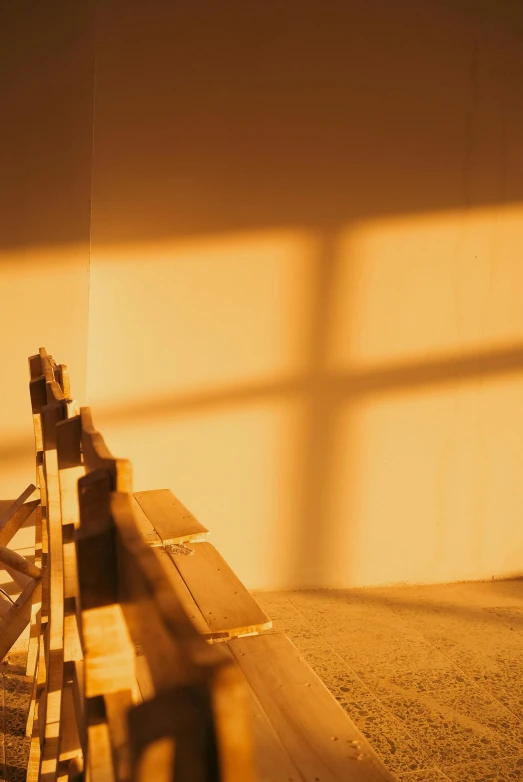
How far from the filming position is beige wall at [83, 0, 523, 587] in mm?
3461

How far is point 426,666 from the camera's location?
318 centimetres

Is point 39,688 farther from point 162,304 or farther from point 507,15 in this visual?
point 507,15

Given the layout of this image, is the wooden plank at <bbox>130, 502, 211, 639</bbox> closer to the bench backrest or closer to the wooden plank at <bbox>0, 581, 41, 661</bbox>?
the bench backrest

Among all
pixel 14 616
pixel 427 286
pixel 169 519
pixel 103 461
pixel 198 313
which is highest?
pixel 427 286

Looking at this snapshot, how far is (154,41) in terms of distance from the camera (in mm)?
3359

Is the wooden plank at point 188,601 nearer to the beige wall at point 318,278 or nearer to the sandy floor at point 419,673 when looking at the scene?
the sandy floor at point 419,673

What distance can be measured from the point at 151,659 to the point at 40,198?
2696 millimetres

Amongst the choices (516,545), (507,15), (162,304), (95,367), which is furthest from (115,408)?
(507,15)

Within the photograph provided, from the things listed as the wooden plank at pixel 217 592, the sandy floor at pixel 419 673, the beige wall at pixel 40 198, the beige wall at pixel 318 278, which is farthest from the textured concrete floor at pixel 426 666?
the beige wall at pixel 40 198

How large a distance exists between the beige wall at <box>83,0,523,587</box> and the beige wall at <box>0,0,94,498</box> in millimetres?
337

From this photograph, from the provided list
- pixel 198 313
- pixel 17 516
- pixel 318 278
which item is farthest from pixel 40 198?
pixel 318 278

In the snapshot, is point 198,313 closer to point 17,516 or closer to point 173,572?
point 17,516

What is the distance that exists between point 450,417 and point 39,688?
96.8 inches

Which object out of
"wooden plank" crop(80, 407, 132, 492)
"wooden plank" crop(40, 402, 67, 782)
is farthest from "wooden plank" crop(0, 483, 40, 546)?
"wooden plank" crop(80, 407, 132, 492)
